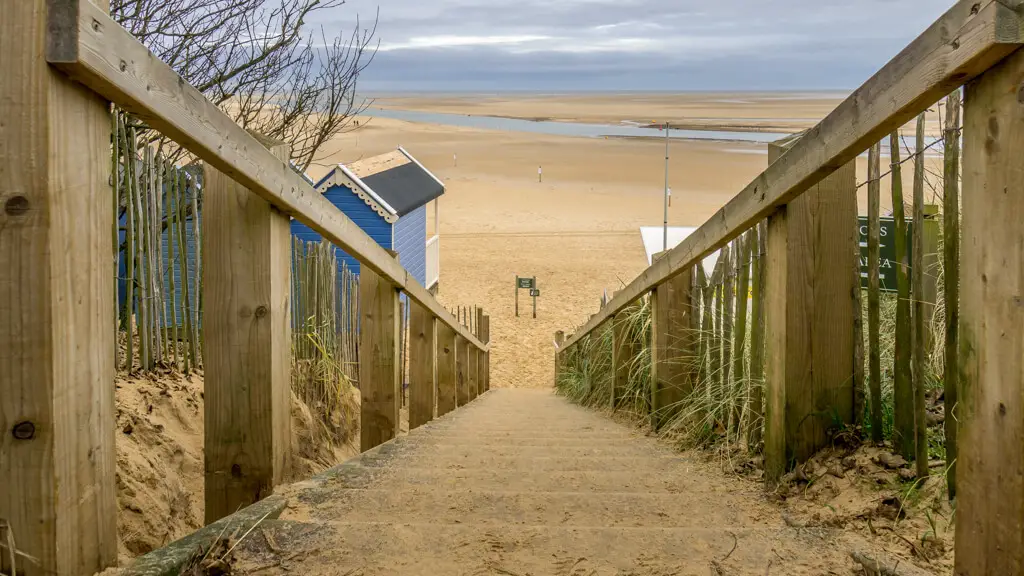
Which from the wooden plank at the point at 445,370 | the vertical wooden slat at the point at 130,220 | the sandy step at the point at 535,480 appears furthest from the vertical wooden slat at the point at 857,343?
the wooden plank at the point at 445,370

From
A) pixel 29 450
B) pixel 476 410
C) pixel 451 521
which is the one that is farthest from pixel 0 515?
pixel 476 410

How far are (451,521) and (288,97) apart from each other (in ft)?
20.4

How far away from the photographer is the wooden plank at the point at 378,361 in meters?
4.57

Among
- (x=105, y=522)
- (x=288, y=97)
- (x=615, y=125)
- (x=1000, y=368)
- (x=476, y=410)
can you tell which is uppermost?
(x=615, y=125)

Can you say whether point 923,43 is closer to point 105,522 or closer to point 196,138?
point 196,138

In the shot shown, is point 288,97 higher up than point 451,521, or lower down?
higher up

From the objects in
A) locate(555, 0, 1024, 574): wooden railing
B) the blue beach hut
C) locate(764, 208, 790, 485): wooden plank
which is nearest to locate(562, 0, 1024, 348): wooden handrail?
locate(555, 0, 1024, 574): wooden railing

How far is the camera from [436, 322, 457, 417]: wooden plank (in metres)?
7.51

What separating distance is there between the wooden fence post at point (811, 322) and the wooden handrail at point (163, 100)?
1634mm

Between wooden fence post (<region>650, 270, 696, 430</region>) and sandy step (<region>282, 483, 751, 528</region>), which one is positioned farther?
wooden fence post (<region>650, 270, 696, 430</region>)

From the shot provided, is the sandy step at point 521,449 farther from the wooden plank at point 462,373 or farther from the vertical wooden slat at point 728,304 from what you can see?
the wooden plank at point 462,373

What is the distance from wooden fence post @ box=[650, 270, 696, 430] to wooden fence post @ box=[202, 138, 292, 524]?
299cm

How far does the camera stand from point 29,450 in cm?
173

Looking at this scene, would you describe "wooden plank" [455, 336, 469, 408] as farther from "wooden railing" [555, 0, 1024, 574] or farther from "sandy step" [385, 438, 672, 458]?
"wooden railing" [555, 0, 1024, 574]
